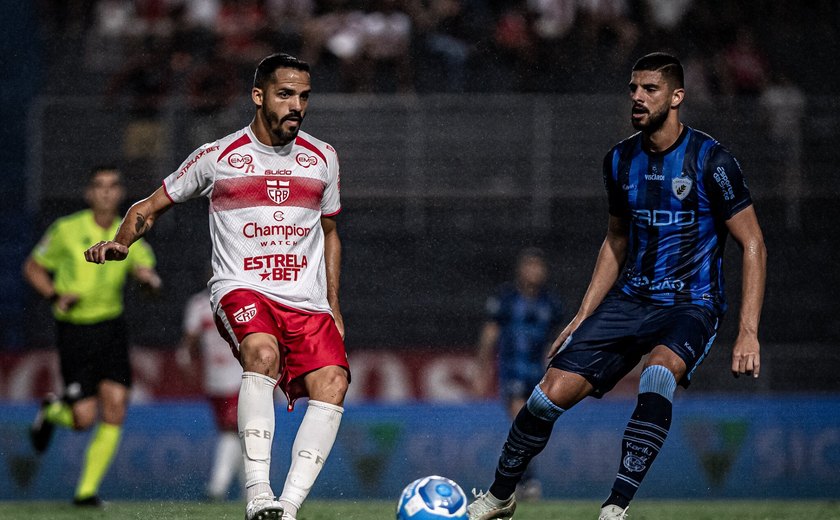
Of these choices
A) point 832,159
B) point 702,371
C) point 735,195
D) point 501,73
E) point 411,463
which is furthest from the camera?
point 501,73

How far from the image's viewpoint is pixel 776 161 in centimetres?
1396

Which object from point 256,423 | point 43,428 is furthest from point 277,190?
point 43,428

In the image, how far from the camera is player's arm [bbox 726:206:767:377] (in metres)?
5.92

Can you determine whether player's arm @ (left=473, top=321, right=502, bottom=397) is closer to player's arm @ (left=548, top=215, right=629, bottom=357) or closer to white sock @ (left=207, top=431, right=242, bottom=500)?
white sock @ (left=207, top=431, right=242, bottom=500)

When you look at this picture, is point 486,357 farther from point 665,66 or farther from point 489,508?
point 665,66

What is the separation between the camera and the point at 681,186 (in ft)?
20.6

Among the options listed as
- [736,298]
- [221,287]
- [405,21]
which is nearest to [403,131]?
[405,21]

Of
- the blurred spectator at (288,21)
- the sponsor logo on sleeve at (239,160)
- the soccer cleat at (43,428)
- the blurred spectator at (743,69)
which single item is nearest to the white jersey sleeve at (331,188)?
the sponsor logo on sleeve at (239,160)

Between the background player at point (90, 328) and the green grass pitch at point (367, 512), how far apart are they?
0.50 metres

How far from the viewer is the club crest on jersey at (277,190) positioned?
245 inches

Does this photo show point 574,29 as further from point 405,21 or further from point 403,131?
point 403,131

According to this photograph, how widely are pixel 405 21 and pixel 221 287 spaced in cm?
1004

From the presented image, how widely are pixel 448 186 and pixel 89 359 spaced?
5.16 meters

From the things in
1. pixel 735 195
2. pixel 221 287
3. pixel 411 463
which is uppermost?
pixel 735 195
